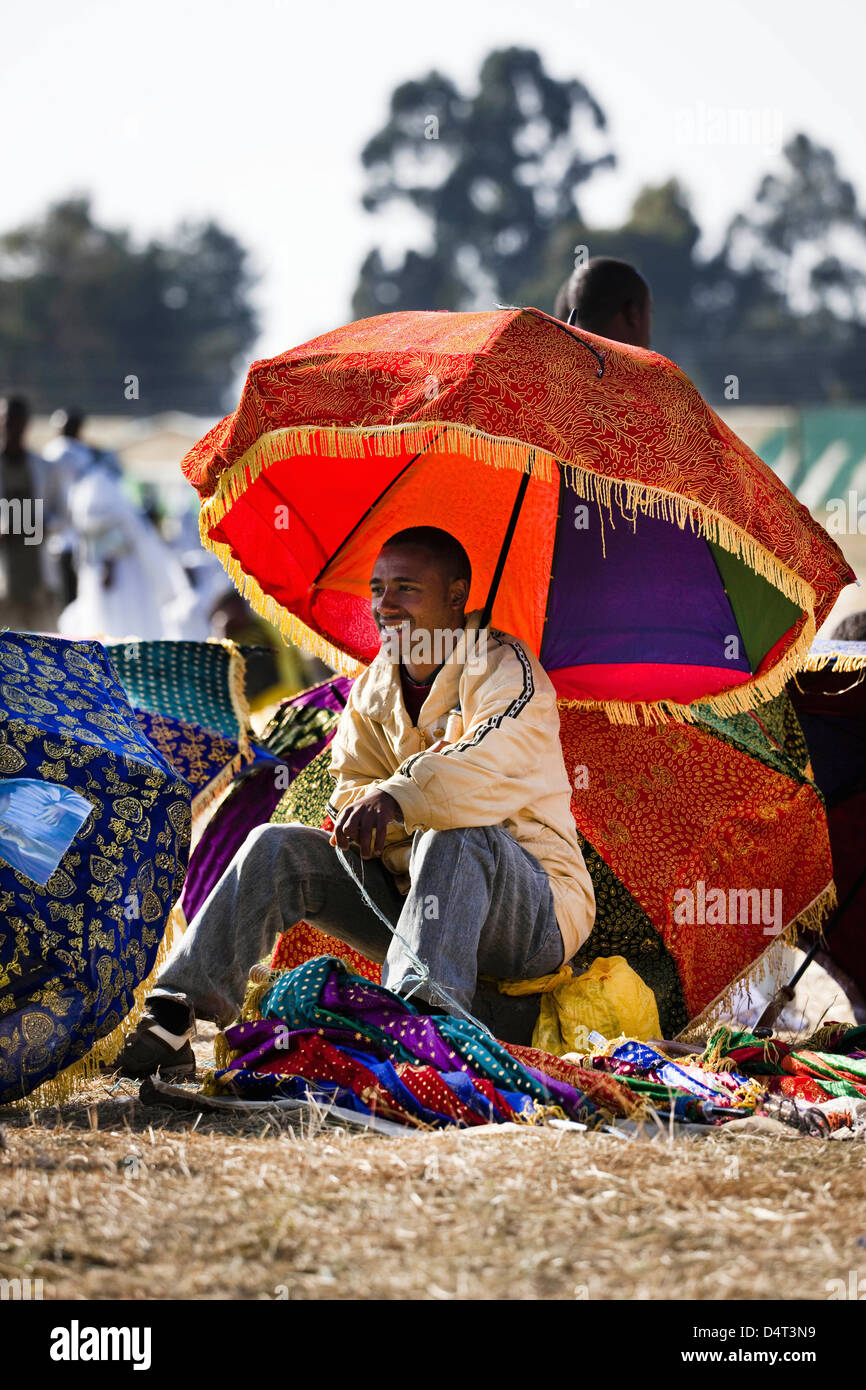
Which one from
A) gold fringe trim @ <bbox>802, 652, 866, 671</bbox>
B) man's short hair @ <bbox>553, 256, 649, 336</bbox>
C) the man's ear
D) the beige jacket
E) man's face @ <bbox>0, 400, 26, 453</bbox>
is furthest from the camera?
man's face @ <bbox>0, 400, 26, 453</bbox>

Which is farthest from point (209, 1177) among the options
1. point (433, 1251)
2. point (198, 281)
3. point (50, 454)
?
point (198, 281)

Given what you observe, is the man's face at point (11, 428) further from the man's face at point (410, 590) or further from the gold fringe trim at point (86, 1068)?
the gold fringe trim at point (86, 1068)

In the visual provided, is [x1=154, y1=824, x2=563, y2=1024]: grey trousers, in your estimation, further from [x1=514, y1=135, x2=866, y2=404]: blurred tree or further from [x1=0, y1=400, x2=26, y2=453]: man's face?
[x1=514, y1=135, x2=866, y2=404]: blurred tree

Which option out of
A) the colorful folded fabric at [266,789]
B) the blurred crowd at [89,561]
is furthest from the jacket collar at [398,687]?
the blurred crowd at [89,561]

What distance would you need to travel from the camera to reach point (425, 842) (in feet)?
13.3

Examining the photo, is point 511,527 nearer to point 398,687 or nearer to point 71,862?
point 398,687

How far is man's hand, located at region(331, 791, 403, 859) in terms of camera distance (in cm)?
401

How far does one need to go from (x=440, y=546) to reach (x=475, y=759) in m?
0.78

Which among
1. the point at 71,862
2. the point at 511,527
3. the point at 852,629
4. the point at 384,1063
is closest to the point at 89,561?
the point at 511,527

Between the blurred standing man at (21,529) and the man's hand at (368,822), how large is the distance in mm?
6886

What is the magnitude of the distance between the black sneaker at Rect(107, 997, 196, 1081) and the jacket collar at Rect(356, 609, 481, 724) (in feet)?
3.61

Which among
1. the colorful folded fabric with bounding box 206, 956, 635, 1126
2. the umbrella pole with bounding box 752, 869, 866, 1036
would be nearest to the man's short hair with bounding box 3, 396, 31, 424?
the umbrella pole with bounding box 752, 869, 866, 1036

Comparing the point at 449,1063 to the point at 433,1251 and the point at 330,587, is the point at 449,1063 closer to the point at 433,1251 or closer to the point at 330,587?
the point at 433,1251

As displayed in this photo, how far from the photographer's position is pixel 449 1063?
3629 millimetres
